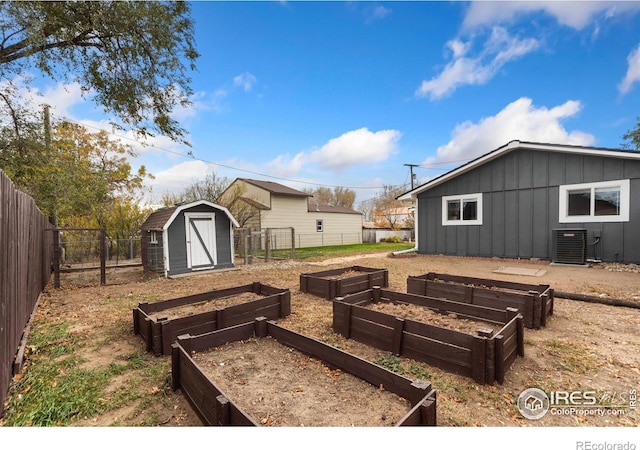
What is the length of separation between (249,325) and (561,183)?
11.9 meters

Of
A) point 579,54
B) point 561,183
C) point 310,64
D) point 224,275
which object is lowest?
point 224,275

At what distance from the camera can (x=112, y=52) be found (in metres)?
7.63

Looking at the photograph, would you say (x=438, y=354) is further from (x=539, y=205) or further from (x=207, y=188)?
(x=207, y=188)

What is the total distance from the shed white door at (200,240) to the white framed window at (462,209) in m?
10.3

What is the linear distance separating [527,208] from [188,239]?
1293cm

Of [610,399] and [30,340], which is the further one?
[30,340]

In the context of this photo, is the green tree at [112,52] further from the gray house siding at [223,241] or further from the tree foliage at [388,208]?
the tree foliage at [388,208]

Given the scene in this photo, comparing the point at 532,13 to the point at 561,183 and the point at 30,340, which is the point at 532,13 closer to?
the point at 561,183

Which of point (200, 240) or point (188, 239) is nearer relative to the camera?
point (188, 239)

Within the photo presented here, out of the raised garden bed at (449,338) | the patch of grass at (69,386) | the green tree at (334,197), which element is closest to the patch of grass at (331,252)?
the raised garden bed at (449,338)

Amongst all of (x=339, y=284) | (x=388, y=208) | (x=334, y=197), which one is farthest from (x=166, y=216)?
(x=334, y=197)

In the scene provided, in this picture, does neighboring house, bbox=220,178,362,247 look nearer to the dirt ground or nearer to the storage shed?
the storage shed

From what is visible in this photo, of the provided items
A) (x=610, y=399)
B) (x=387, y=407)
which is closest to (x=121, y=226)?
(x=387, y=407)
